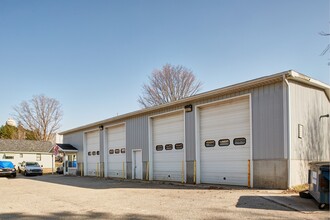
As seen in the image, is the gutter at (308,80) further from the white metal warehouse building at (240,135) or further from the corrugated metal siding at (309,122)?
the corrugated metal siding at (309,122)

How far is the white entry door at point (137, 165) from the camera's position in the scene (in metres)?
21.5

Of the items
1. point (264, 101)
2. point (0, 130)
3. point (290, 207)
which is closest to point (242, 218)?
point (290, 207)

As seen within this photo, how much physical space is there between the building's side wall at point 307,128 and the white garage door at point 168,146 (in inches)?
258

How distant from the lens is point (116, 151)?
81.1 feet

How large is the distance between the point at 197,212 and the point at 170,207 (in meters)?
1.14

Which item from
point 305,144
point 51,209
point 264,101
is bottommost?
point 51,209

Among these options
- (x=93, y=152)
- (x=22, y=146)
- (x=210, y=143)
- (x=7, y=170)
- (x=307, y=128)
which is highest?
(x=307, y=128)

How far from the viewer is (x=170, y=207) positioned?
30.5 ft

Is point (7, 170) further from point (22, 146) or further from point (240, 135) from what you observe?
point (240, 135)

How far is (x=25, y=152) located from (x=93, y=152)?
21371 millimetres

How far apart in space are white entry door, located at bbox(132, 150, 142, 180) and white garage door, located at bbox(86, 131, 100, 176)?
6148mm

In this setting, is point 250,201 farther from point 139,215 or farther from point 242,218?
point 139,215

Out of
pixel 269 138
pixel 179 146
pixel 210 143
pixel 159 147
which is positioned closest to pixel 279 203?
pixel 269 138

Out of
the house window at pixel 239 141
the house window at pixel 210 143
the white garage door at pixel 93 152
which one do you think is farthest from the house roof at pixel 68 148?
the house window at pixel 239 141
